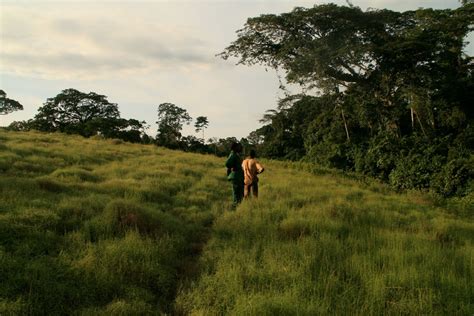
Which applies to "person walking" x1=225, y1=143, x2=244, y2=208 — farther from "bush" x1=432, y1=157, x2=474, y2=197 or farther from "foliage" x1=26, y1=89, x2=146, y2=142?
"foliage" x1=26, y1=89, x2=146, y2=142

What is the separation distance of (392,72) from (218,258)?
2047 centimetres

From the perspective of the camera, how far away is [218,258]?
242 inches

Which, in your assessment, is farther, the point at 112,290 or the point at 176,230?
the point at 176,230

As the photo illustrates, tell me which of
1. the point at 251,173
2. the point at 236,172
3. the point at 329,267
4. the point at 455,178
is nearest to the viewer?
the point at 329,267

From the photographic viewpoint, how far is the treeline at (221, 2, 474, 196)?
2166cm

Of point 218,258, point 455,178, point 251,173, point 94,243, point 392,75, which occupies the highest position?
point 392,75

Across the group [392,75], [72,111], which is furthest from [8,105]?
[392,75]

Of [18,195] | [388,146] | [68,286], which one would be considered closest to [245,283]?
[68,286]

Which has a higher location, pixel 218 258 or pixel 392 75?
pixel 392 75

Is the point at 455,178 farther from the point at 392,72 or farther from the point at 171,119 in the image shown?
the point at 171,119

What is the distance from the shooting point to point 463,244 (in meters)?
7.78

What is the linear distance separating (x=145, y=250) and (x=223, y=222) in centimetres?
266

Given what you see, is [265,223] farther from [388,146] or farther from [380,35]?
[380,35]

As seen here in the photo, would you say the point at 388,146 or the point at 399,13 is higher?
the point at 399,13
